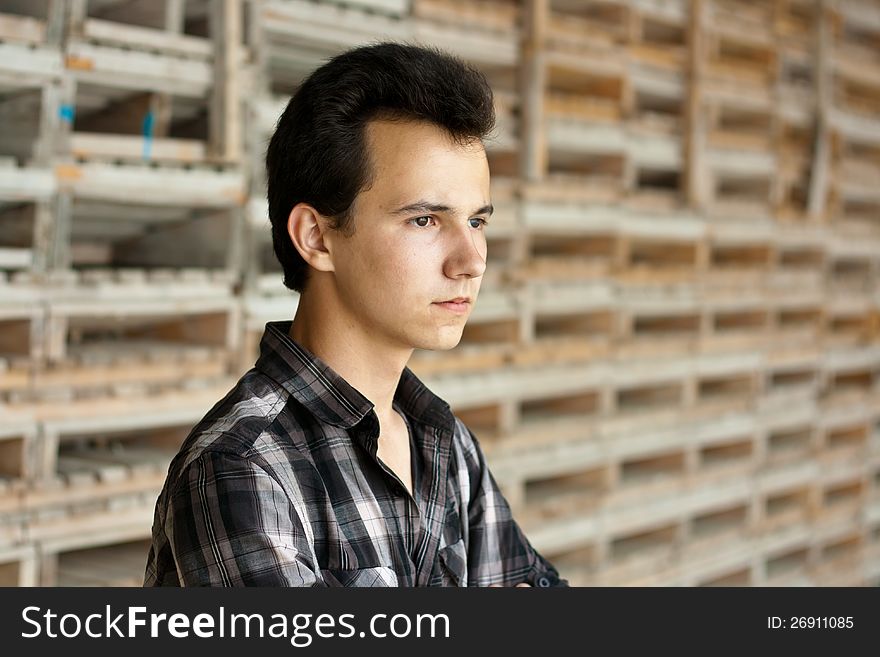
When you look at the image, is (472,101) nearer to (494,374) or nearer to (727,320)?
(494,374)

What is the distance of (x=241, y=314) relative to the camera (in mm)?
4293

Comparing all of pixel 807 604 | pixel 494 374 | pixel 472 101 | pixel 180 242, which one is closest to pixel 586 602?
pixel 807 604

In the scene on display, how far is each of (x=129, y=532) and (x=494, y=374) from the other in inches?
77.8

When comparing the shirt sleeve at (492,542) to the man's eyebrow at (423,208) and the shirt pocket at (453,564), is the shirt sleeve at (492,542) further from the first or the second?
the man's eyebrow at (423,208)

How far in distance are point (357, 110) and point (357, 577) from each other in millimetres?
866

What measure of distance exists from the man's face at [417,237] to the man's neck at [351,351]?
0.19ft

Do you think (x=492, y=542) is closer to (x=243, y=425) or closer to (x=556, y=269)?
(x=243, y=425)

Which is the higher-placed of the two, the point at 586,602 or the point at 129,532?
the point at 129,532

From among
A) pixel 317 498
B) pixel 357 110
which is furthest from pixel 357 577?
pixel 357 110

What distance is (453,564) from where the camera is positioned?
7.29ft

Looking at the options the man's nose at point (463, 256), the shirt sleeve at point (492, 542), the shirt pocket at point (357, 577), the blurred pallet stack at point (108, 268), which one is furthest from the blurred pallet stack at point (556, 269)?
the shirt pocket at point (357, 577)

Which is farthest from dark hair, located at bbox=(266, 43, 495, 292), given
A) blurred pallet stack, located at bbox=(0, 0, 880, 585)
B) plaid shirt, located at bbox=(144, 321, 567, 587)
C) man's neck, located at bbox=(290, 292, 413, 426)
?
blurred pallet stack, located at bbox=(0, 0, 880, 585)

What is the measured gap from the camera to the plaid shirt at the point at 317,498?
180cm

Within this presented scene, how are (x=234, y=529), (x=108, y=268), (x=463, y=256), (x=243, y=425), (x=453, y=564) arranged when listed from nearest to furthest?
(x=234, y=529)
(x=243, y=425)
(x=463, y=256)
(x=453, y=564)
(x=108, y=268)
